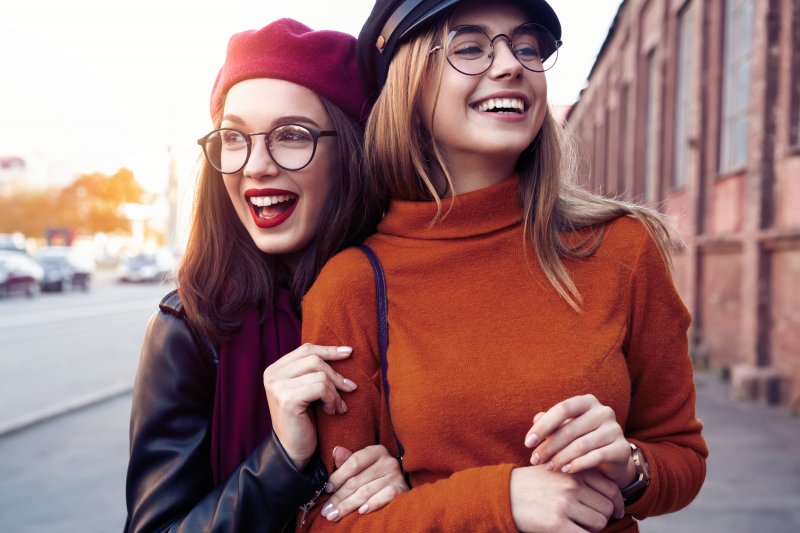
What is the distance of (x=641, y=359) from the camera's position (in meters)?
1.75

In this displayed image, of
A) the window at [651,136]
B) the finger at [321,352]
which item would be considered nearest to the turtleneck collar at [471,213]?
the finger at [321,352]

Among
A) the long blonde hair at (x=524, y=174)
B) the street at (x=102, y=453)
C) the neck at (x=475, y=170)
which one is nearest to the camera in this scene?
the long blonde hair at (x=524, y=174)

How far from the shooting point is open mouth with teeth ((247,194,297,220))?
6.70 ft

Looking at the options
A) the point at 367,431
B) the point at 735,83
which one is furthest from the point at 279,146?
the point at 735,83

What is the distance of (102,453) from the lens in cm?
646

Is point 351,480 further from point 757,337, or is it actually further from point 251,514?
point 757,337

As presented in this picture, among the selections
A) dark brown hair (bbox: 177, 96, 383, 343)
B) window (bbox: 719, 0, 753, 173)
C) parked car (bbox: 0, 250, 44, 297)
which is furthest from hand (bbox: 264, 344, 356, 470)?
parked car (bbox: 0, 250, 44, 297)

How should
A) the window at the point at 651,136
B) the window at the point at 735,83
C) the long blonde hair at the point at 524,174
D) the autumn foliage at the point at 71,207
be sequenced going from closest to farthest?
1. the long blonde hair at the point at 524,174
2. the window at the point at 735,83
3. the window at the point at 651,136
4. the autumn foliage at the point at 71,207

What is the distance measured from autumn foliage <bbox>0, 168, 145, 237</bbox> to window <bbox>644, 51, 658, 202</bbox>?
4630cm

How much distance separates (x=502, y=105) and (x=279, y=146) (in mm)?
603

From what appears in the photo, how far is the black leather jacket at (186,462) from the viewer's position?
1789mm

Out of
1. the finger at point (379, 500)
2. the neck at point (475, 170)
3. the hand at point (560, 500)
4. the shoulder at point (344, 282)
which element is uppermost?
the neck at point (475, 170)

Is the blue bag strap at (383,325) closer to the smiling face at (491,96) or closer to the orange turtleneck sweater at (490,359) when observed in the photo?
the orange turtleneck sweater at (490,359)

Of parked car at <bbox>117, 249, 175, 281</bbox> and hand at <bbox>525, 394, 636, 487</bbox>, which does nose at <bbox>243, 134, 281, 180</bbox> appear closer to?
hand at <bbox>525, 394, 636, 487</bbox>
